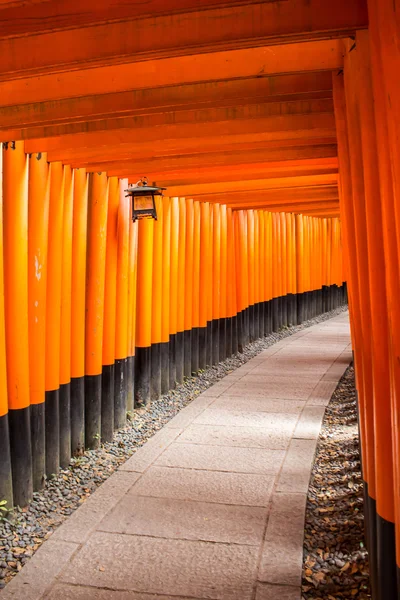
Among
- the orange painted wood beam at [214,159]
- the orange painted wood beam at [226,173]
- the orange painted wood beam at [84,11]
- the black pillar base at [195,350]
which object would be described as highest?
the orange painted wood beam at [226,173]

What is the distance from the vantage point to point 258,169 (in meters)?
6.75

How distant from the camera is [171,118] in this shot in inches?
180

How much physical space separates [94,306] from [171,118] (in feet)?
8.40

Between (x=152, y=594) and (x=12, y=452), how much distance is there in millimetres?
1916

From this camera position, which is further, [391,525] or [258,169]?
[258,169]

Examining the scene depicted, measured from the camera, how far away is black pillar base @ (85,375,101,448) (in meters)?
6.48

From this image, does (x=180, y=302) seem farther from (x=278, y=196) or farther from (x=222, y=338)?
(x=222, y=338)

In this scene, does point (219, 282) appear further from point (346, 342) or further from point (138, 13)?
point (138, 13)

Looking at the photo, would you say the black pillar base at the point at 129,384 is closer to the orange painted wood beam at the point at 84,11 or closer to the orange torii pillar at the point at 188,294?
the orange torii pillar at the point at 188,294

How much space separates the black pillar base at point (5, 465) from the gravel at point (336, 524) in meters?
2.31

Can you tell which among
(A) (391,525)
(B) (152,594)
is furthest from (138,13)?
(B) (152,594)

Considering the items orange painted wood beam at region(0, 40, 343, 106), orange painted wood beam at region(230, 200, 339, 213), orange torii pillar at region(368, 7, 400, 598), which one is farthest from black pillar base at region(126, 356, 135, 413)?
orange torii pillar at region(368, 7, 400, 598)

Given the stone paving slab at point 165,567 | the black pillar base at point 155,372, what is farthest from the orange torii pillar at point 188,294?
the stone paving slab at point 165,567

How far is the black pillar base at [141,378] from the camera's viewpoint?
823cm
